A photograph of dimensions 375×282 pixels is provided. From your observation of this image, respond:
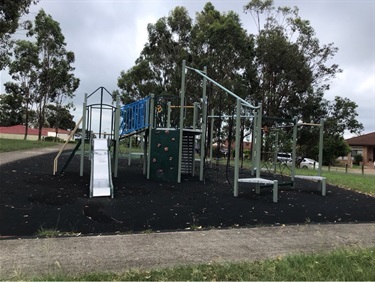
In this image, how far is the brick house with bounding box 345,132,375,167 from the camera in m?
53.7

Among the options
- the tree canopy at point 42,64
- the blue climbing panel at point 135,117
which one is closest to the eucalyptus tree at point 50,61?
the tree canopy at point 42,64

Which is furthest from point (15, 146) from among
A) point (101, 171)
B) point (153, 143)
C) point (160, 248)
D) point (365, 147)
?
point (365, 147)

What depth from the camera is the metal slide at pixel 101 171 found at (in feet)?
24.8

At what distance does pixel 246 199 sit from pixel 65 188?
4033 millimetres

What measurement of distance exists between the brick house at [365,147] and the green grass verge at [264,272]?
5257 centimetres

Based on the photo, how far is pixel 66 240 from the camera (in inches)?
186

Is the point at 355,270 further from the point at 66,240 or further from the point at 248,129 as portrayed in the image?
the point at 248,129

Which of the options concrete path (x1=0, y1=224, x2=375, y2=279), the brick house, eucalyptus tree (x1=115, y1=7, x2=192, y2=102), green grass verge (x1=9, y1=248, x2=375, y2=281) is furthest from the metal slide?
the brick house

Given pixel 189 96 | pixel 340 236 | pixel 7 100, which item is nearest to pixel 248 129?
pixel 189 96

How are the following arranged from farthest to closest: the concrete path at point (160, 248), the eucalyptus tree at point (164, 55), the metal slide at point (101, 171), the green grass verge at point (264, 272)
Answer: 1. the eucalyptus tree at point (164, 55)
2. the metal slide at point (101, 171)
3. the concrete path at point (160, 248)
4. the green grass verge at point (264, 272)

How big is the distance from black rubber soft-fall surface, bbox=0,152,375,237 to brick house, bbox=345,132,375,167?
4852cm

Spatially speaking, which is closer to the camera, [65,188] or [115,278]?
[115,278]

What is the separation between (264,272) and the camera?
3.79 m

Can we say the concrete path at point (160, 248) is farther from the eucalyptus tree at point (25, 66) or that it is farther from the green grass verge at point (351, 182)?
the eucalyptus tree at point (25, 66)
